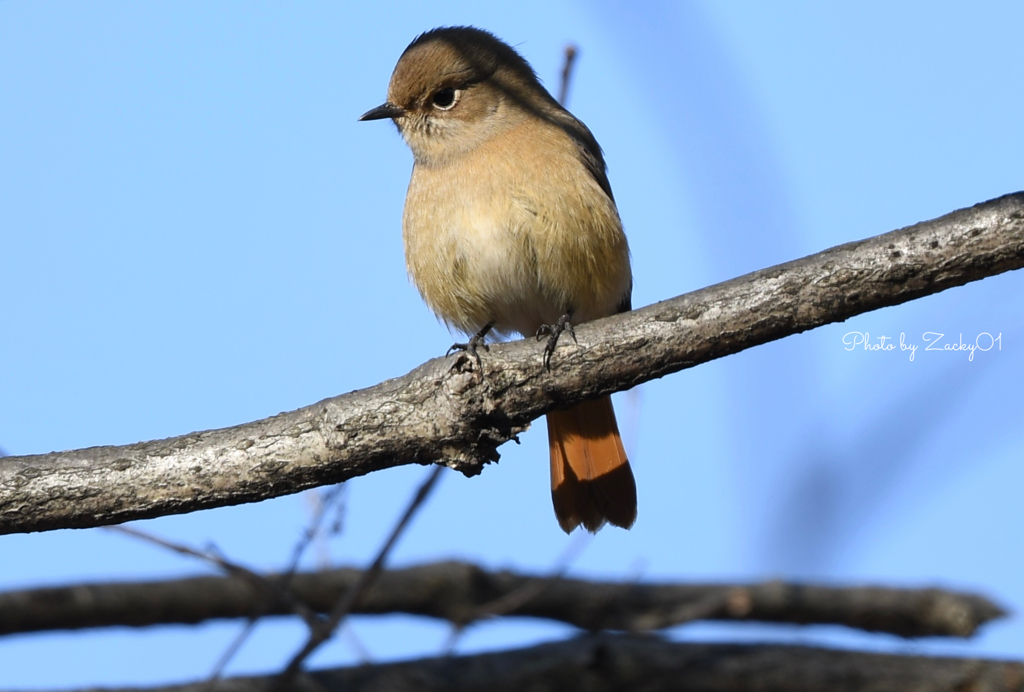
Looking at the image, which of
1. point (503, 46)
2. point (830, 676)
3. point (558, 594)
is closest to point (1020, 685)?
point (830, 676)

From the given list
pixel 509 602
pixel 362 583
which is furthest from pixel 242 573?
pixel 509 602

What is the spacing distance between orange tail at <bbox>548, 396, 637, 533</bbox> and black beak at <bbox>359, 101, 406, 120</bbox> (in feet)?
5.98

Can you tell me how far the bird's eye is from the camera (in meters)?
5.45

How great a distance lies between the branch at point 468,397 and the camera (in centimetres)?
326

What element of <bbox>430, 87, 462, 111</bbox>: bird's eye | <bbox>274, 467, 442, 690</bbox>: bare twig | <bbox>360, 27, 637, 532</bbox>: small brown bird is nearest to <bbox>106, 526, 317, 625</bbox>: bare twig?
<bbox>274, 467, 442, 690</bbox>: bare twig

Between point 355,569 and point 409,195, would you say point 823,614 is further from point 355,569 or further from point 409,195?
point 409,195

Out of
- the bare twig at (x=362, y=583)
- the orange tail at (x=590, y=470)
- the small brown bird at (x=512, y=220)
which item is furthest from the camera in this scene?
the orange tail at (x=590, y=470)

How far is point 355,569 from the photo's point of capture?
593 cm

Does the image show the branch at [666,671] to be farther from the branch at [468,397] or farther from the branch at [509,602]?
the branch at [468,397]

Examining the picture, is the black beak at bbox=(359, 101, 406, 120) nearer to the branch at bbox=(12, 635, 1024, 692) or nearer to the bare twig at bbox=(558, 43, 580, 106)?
the bare twig at bbox=(558, 43, 580, 106)

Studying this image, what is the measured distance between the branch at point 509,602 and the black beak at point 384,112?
244cm

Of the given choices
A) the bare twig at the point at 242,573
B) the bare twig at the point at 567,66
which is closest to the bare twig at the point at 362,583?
the bare twig at the point at 242,573

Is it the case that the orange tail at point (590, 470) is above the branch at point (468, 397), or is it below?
below

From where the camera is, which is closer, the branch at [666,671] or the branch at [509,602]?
the branch at [666,671]
